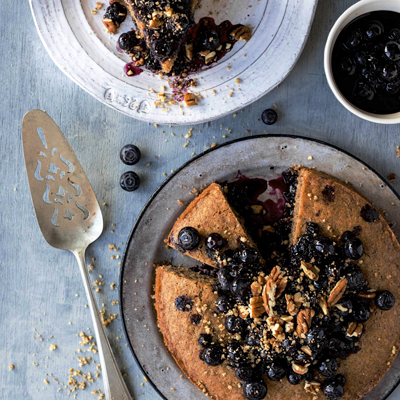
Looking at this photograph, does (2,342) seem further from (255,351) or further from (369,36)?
(369,36)

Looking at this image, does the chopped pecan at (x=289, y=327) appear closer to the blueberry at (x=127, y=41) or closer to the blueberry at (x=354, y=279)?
the blueberry at (x=354, y=279)

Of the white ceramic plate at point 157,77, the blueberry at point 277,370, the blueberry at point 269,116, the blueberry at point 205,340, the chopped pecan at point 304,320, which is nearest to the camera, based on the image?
the chopped pecan at point 304,320

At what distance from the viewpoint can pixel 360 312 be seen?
2402mm

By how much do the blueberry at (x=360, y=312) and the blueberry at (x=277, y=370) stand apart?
517 mm

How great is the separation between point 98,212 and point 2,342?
4.12ft

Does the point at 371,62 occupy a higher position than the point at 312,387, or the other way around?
the point at 371,62

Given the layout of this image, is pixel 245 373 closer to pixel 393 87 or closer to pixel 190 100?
pixel 190 100

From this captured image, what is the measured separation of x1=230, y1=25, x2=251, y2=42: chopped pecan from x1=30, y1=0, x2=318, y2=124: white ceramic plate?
45 mm

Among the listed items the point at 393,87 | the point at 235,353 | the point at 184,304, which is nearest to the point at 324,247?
the point at 235,353

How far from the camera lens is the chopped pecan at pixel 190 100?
2.62 m

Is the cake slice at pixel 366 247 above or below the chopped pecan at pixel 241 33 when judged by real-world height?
below

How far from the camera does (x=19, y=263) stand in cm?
299

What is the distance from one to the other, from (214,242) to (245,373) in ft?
2.63

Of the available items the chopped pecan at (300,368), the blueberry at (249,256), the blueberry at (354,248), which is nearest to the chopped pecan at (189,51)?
the blueberry at (249,256)
